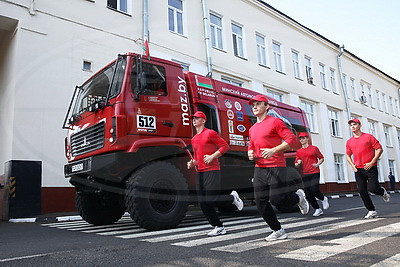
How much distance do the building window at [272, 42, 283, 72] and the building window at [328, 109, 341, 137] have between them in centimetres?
588

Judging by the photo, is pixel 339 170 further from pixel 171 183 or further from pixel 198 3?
pixel 171 183

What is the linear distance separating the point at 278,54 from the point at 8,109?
1546 cm

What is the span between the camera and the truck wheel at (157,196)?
5227 mm

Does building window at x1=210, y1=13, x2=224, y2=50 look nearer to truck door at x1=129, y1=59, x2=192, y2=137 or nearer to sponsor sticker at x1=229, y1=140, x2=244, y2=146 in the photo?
sponsor sticker at x1=229, y1=140, x2=244, y2=146

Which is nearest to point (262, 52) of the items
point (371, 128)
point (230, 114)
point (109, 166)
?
point (230, 114)

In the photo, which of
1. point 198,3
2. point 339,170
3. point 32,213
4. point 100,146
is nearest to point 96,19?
point 198,3

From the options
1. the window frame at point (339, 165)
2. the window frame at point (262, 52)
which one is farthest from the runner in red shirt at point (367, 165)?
the window frame at point (339, 165)

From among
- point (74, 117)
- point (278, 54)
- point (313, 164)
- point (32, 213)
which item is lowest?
point (32, 213)

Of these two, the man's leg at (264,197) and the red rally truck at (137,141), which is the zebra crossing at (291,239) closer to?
the man's leg at (264,197)

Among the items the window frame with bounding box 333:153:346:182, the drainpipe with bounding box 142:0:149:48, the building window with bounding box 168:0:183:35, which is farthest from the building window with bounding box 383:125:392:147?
the drainpipe with bounding box 142:0:149:48

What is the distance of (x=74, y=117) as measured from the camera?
650cm

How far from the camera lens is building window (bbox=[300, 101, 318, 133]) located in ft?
71.5

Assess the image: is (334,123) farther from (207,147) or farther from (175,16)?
(207,147)

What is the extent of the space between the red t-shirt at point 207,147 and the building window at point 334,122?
20.4 meters
